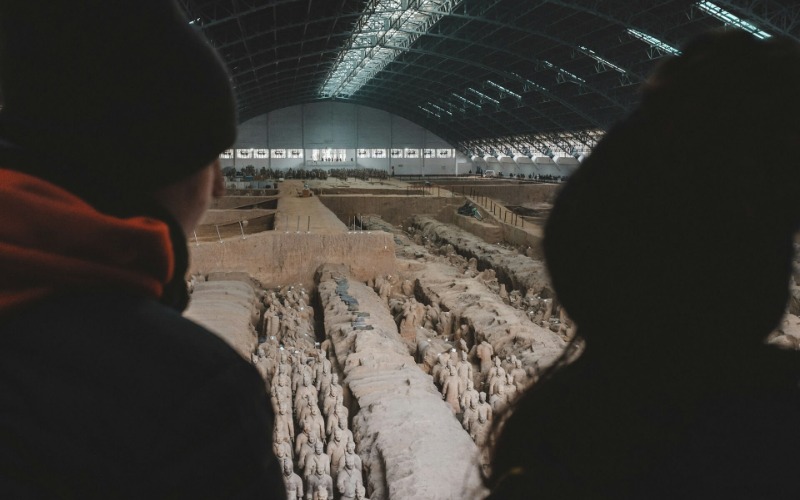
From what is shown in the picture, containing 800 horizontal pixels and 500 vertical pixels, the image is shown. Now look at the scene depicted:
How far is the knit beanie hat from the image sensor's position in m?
0.85

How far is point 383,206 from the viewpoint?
22.1 meters

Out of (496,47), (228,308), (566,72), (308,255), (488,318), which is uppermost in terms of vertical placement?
(496,47)

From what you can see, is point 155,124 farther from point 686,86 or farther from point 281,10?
point 281,10

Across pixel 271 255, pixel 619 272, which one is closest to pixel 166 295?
pixel 619 272

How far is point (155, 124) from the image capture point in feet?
2.89

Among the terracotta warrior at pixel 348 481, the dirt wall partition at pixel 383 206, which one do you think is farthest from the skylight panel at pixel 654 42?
the terracotta warrior at pixel 348 481

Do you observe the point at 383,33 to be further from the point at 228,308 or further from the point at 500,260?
the point at 228,308

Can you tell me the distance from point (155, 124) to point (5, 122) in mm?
207

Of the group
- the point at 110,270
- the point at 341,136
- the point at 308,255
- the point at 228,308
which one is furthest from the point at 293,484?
the point at 341,136

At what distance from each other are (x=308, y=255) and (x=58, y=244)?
36.6 feet

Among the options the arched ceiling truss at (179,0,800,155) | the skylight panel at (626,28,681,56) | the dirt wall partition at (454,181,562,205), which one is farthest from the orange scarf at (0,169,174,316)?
the dirt wall partition at (454,181,562,205)

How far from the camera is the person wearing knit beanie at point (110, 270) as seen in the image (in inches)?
28.8

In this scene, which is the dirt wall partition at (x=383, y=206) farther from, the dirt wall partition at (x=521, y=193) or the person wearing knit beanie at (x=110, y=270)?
the person wearing knit beanie at (x=110, y=270)

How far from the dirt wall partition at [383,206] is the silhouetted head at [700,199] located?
2104 centimetres
